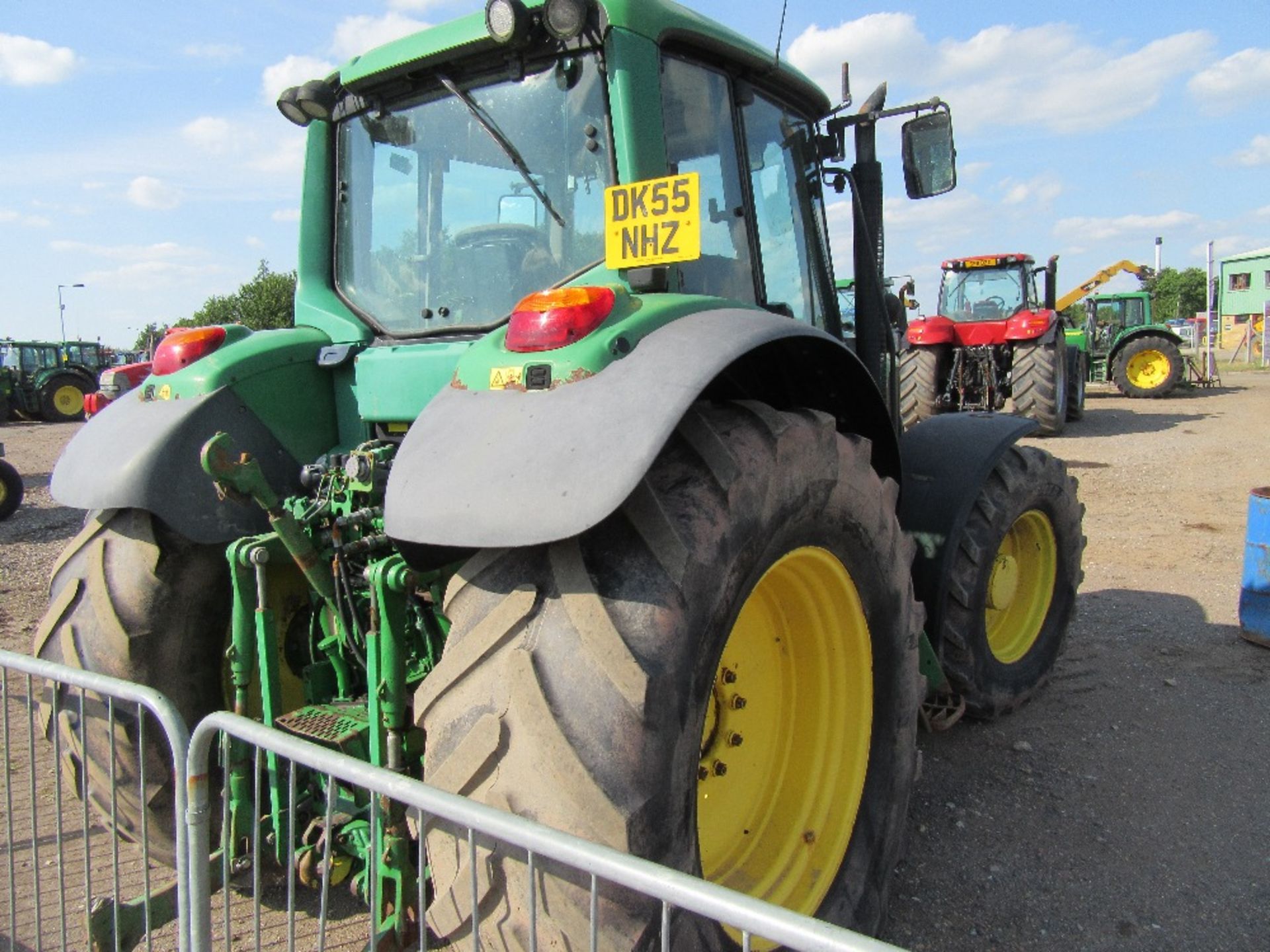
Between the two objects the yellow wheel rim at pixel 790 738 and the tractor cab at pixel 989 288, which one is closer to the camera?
the yellow wheel rim at pixel 790 738

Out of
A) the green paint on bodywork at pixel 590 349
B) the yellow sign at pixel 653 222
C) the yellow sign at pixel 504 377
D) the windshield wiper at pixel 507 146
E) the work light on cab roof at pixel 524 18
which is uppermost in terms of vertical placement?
the work light on cab roof at pixel 524 18

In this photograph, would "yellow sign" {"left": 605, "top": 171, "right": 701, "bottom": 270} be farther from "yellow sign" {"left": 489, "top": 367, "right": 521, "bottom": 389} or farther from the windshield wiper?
"yellow sign" {"left": 489, "top": 367, "right": 521, "bottom": 389}

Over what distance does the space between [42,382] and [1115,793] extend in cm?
2569

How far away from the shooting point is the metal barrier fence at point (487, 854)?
3.72ft

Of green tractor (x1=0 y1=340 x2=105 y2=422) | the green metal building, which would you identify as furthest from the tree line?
the green metal building

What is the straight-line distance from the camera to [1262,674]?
4.50 m

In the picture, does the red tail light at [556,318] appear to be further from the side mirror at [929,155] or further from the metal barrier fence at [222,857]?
the side mirror at [929,155]

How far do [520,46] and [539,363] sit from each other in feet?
3.40

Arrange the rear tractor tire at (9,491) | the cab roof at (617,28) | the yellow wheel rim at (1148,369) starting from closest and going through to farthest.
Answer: the cab roof at (617,28) → the rear tractor tire at (9,491) → the yellow wheel rim at (1148,369)

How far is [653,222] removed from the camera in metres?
2.23

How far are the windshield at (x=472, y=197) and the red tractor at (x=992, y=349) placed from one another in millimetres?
10220

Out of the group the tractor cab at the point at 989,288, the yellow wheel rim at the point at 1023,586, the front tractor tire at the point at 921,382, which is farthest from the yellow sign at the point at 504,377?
the tractor cab at the point at 989,288

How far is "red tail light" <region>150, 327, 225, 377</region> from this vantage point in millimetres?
2812

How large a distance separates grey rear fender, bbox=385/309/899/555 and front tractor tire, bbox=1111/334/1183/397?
61.5 ft
